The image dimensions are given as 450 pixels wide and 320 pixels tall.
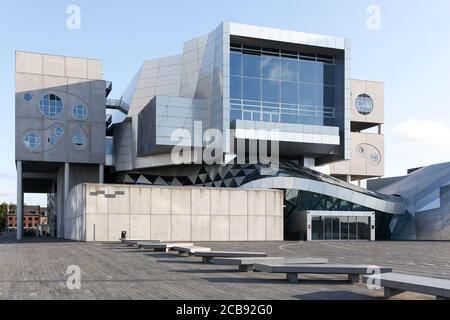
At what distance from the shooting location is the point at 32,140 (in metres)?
57.9

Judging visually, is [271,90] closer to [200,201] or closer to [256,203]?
[256,203]

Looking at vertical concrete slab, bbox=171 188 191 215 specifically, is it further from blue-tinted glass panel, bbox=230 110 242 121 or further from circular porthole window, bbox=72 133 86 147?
circular porthole window, bbox=72 133 86 147

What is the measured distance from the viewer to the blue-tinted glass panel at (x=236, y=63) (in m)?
51.4

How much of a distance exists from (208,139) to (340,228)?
16155mm

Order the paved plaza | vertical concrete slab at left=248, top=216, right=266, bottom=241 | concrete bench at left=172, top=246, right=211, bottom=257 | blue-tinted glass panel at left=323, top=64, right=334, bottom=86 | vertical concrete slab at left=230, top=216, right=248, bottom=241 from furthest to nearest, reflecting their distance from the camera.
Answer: blue-tinted glass panel at left=323, top=64, right=334, bottom=86, vertical concrete slab at left=248, top=216, right=266, bottom=241, vertical concrete slab at left=230, top=216, right=248, bottom=241, concrete bench at left=172, top=246, right=211, bottom=257, the paved plaza

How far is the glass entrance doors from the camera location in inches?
1794

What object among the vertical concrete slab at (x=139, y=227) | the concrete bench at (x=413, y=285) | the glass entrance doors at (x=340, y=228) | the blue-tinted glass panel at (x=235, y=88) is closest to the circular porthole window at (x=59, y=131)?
the blue-tinted glass panel at (x=235, y=88)

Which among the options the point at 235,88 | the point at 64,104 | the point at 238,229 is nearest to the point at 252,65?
the point at 235,88

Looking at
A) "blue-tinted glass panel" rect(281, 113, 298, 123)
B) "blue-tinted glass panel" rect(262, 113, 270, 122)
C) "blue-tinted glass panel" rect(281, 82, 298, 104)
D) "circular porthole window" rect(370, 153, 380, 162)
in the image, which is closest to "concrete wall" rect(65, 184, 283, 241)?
"blue-tinted glass panel" rect(262, 113, 270, 122)

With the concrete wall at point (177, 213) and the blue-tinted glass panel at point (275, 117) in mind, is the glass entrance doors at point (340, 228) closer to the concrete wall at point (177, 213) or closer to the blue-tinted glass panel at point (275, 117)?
the concrete wall at point (177, 213)

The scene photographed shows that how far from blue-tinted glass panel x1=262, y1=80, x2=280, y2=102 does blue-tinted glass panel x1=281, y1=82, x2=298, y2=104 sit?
1.84 feet

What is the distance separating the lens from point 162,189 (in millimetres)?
38906

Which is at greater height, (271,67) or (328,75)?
(271,67)
